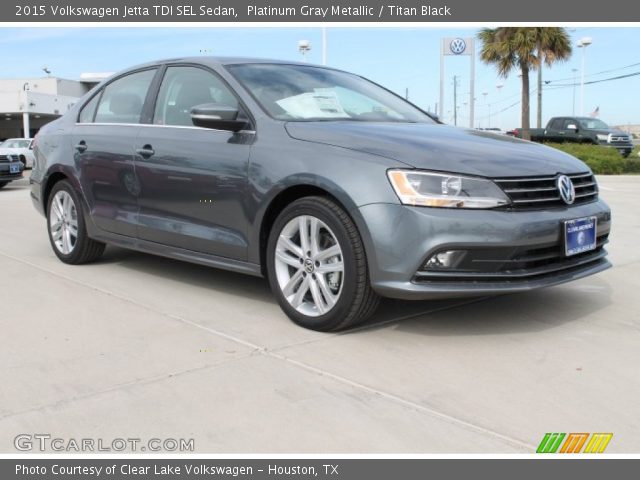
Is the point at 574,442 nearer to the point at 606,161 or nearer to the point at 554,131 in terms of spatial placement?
the point at 606,161

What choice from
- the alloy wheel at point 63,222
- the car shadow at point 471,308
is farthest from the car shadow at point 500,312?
the alloy wheel at point 63,222

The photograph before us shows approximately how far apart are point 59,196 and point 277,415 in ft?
12.8

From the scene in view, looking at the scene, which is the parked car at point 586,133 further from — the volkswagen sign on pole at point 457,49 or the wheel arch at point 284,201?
the wheel arch at point 284,201

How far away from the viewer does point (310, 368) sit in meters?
3.49

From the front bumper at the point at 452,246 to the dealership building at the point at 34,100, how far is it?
Answer: 4605 cm

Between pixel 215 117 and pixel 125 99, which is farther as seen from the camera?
pixel 125 99

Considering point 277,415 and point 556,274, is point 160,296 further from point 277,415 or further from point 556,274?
point 556,274

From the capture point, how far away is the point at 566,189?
406 cm

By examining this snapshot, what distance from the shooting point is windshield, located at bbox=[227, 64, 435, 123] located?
4547 mm

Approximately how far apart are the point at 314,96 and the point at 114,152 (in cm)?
162

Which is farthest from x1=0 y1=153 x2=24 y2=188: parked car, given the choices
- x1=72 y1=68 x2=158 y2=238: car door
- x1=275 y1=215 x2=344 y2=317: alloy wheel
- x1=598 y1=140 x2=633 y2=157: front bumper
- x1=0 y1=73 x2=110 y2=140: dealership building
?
x1=0 y1=73 x2=110 y2=140: dealership building

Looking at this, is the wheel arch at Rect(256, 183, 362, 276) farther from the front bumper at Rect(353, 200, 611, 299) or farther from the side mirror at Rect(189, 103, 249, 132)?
the side mirror at Rect(189, 103, 249, 132)

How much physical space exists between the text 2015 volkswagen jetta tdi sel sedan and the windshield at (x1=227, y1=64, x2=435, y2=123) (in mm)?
15

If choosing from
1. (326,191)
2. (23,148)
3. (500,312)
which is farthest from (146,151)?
(23,148)
